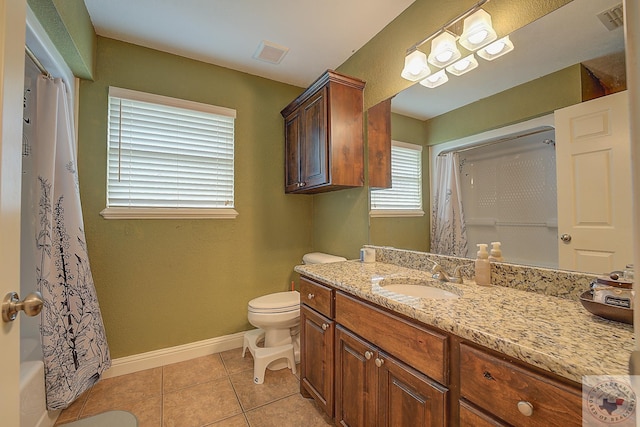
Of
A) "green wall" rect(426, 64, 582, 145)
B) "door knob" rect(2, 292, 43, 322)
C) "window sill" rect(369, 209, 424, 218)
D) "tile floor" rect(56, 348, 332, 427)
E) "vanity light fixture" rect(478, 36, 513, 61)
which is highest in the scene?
"vanity light fixture" rect(478, 36, 513, 61)

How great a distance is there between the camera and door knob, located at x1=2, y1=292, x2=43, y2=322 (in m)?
0.61

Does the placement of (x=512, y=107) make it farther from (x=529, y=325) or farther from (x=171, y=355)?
(x=171, y=355)

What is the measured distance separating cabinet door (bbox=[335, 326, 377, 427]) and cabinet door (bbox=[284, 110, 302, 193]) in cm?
141

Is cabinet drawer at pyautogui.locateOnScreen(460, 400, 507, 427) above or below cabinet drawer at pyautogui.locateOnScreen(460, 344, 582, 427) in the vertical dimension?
below

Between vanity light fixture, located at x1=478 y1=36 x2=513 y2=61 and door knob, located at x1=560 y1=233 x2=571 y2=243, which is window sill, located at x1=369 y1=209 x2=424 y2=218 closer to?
door knob, located at x1=560 y1=233 x2=571 y2=243

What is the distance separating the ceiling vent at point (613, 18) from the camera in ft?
3.09

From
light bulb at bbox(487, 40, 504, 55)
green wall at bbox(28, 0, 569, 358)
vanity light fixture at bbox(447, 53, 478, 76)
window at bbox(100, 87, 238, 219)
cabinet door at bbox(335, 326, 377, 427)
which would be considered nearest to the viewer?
cabinet door at bbox(335, 326, 377, 427)

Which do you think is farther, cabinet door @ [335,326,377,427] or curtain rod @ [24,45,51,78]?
curtain rod @ [24,45,51,78]

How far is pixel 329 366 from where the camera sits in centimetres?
141

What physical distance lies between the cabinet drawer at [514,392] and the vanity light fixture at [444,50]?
1.45 m

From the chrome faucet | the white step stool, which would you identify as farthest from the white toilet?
the chrome faucet

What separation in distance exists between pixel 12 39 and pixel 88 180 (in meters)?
1.60

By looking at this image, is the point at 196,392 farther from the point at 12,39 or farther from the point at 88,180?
the point at 12,39

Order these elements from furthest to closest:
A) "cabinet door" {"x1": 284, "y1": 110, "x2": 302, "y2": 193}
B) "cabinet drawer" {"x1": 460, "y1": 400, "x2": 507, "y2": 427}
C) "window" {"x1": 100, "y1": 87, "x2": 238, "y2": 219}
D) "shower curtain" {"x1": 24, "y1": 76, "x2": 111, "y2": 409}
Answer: "cabinet door" {"x1": 284, "y1": 110, "x2": 302, "y2": 193} → "window" {"x1": 100, "y1": 87, "x2": 238, "y2": 219} → "shower curtain" {"x1": 24, "y1": 76, "x2": 111, "y2": 409} → "cabinet drawer" {"x1": 460, "y1": 400, "x2": 507, "y2": 427}
